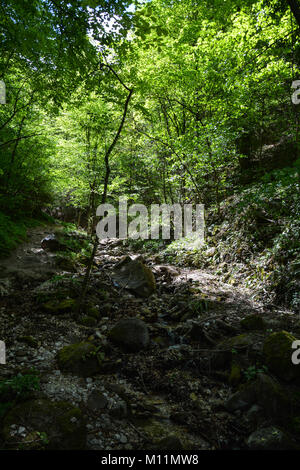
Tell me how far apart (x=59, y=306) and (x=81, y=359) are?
5.70 feet

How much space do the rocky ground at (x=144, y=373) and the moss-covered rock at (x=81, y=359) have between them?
0.5 inches

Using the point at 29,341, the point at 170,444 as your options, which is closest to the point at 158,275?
the point at 29,341

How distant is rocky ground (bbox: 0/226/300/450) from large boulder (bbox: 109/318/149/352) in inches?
0.6

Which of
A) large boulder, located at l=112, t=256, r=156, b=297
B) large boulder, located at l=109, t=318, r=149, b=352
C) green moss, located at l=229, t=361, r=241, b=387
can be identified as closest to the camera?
green moss, located at l=229, t=361, r=241, b=387

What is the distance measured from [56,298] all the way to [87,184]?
31.3 ft

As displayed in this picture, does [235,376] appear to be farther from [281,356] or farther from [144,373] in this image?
[144,373]

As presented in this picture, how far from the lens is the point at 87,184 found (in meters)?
13.5

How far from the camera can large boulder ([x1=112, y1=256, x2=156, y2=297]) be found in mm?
6334

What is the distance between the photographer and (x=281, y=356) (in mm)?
2920

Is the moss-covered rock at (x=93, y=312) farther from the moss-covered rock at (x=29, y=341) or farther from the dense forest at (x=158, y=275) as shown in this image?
the moss-covered rock at (x=29, y=341)

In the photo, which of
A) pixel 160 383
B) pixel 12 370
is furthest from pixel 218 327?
pixel 12 370

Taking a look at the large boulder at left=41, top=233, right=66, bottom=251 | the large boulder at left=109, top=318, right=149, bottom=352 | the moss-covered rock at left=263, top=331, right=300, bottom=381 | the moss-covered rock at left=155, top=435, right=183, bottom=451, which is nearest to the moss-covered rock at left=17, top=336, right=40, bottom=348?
the large boulder at left=109, top=318, right=149, bottom=352

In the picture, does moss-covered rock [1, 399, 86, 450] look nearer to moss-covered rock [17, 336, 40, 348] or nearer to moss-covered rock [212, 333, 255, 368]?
moss-covered rock [17, 336, 40, 348]

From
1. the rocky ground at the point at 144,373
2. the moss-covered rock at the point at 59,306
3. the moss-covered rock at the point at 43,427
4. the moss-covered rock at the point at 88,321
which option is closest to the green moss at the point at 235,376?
the rocky ground at the point at 144,373
